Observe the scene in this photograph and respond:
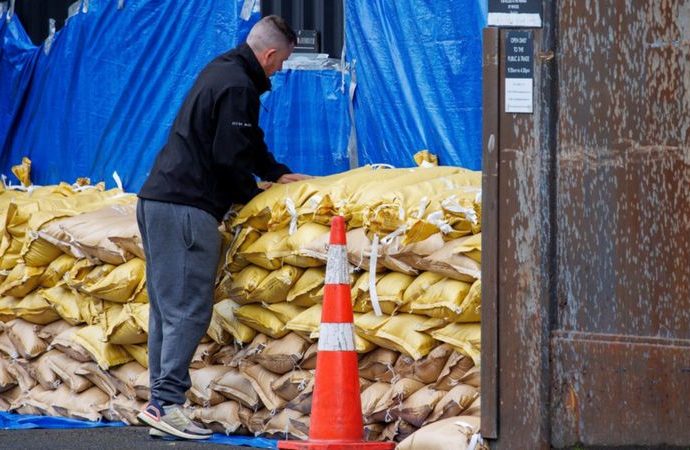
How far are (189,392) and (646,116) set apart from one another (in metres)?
3.15

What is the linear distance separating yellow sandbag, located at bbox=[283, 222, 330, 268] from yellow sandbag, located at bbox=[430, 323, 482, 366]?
2.64ft

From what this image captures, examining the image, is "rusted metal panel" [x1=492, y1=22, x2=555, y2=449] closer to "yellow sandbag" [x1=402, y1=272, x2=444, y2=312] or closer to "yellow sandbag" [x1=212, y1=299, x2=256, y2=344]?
"yellow sandbag" [x1=402, y1=272, x2=444, y2=312]

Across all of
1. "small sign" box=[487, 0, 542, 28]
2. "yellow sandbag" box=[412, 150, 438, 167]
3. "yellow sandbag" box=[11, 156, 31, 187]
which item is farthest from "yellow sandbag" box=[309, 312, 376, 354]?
"yellow sandbag" box=[11, 156, 31, 187]

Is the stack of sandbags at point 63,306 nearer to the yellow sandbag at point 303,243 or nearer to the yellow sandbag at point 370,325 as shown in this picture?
the yellow sandbag at point 303,243

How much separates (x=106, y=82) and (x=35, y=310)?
1.95m

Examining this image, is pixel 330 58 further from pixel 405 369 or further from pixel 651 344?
pixel 651 344

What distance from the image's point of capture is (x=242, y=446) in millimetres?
6559

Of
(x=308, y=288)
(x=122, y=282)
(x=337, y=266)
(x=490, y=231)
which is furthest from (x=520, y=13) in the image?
(x=122, y=282)

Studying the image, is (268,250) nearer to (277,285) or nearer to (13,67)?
(277,285)

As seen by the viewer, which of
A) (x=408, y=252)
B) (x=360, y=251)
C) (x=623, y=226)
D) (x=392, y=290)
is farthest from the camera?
(x=360, y=251)

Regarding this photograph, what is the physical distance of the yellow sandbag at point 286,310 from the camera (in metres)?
6.59

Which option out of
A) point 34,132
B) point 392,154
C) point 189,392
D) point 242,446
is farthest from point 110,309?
point 34,132

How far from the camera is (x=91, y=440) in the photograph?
6.76 metres

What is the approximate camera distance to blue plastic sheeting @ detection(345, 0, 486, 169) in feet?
23.4
